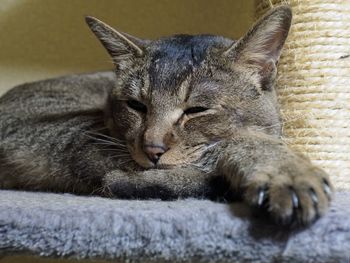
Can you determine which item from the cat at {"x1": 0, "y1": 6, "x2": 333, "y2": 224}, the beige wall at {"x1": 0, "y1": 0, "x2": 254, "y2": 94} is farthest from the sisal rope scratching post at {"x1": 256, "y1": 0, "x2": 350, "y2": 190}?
the beige wall at {"x1": 0, "y1": 0, "x2": 254, "y2": 94}

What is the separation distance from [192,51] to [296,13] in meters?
0.35

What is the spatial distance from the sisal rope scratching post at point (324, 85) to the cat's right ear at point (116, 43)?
440 mm

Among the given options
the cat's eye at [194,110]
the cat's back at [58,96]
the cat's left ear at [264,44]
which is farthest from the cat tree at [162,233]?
the cat's back at [58,96]

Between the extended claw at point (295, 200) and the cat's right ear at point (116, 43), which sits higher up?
the cat's right ear at point (116, 43)

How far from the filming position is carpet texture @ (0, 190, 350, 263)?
74 centimetres

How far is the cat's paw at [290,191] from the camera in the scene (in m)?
0.72

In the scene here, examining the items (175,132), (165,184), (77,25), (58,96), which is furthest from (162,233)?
(77,25)

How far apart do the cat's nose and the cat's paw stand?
275 millimetres

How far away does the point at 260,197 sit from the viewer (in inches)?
30.1

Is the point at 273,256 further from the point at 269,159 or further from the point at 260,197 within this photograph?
the point at 269,159

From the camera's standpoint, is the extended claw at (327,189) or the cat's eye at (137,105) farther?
the cat's eye at (137,105)

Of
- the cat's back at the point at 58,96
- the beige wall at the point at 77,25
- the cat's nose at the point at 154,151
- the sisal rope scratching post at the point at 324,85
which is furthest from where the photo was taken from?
the beige wall at the point at 77,25

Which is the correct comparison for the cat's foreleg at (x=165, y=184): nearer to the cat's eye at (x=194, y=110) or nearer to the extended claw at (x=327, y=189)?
the cat's eye at (x=194, y=110)

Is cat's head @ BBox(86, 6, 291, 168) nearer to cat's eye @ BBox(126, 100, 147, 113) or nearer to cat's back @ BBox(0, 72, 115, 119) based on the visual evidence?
cat's eye @ BBox(126, 100, 147, 113)
